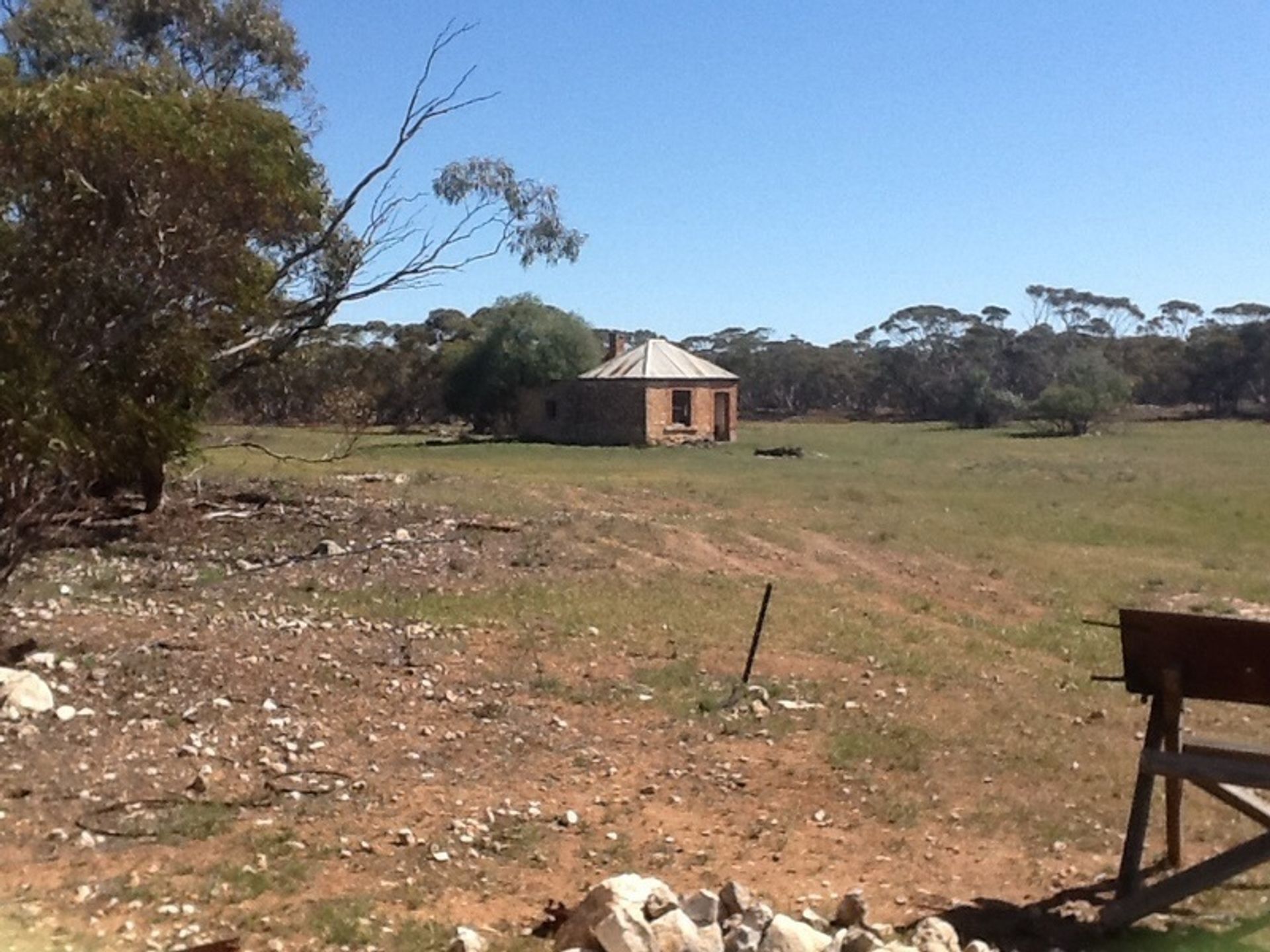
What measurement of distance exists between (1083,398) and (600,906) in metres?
59.2

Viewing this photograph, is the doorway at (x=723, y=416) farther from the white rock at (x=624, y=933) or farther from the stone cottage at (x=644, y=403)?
the white rock at (x=624, y=933)

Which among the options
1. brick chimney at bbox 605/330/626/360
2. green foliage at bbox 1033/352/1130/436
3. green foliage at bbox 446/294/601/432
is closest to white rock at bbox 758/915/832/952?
green foliage at bbox 446/294/601/432

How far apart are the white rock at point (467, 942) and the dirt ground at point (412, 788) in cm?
31

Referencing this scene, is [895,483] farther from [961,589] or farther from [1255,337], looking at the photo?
[1255,337]

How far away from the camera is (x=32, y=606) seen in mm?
12625

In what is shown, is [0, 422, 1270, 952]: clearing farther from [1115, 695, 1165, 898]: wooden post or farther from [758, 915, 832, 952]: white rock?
[758, 915, 832, 952]: white rock

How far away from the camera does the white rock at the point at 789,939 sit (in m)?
5.44

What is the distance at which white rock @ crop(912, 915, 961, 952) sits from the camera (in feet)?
18.9

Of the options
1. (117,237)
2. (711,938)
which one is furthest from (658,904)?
(117,237)

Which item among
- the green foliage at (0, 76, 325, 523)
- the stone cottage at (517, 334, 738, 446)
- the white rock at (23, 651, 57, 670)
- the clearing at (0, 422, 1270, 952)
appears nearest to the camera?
the clearing at (0, 422, 1270, 952)

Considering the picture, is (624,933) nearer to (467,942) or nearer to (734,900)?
(734,900)

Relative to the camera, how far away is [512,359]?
2195 inches

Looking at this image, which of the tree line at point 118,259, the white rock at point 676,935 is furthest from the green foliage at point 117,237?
the white rock at point 676,935

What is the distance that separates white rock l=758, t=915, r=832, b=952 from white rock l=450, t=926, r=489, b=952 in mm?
Result: 1264
